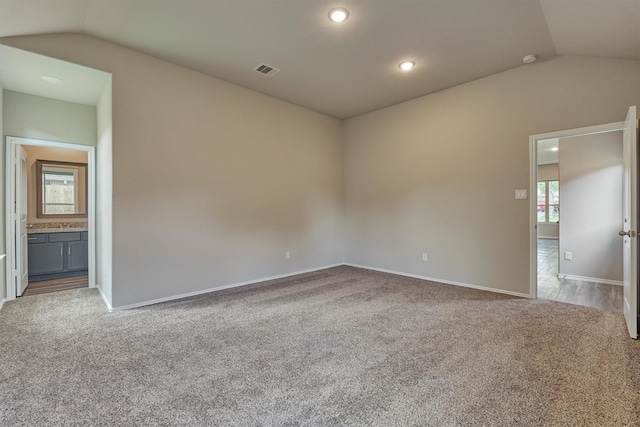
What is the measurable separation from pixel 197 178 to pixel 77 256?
9.96ft

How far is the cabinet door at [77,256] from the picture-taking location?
4941 mm

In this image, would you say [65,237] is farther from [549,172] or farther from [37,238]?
[549,172]

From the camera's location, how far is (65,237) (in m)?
4.91

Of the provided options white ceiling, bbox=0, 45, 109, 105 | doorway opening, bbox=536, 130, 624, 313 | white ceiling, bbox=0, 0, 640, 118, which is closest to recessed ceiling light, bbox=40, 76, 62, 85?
white ceiling, bbox=0, 45, 109, 105

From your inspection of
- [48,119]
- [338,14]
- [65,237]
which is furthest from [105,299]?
[338,14]

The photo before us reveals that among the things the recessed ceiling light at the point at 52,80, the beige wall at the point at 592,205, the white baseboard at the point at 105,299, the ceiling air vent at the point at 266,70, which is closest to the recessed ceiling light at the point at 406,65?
the ceiling air vent at the point at 266,70

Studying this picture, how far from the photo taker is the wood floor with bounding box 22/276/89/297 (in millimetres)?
4027

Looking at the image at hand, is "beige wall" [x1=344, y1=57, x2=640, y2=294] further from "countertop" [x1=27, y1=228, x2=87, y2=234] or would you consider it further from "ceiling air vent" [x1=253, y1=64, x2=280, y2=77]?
"countertop" [x1=27, y1=228, x2=87, y2=234]

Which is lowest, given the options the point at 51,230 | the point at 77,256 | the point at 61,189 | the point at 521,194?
the point at 77,256

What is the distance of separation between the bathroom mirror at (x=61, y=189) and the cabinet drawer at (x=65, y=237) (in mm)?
476

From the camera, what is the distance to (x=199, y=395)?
1.77m

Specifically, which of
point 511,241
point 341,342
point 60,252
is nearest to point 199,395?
point 341,342

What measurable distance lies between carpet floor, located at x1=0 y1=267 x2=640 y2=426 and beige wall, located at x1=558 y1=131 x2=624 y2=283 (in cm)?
183

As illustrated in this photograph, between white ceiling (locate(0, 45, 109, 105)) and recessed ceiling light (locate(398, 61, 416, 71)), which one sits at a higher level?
recessed ceiling light (locate(398, 61, 416, 71))
